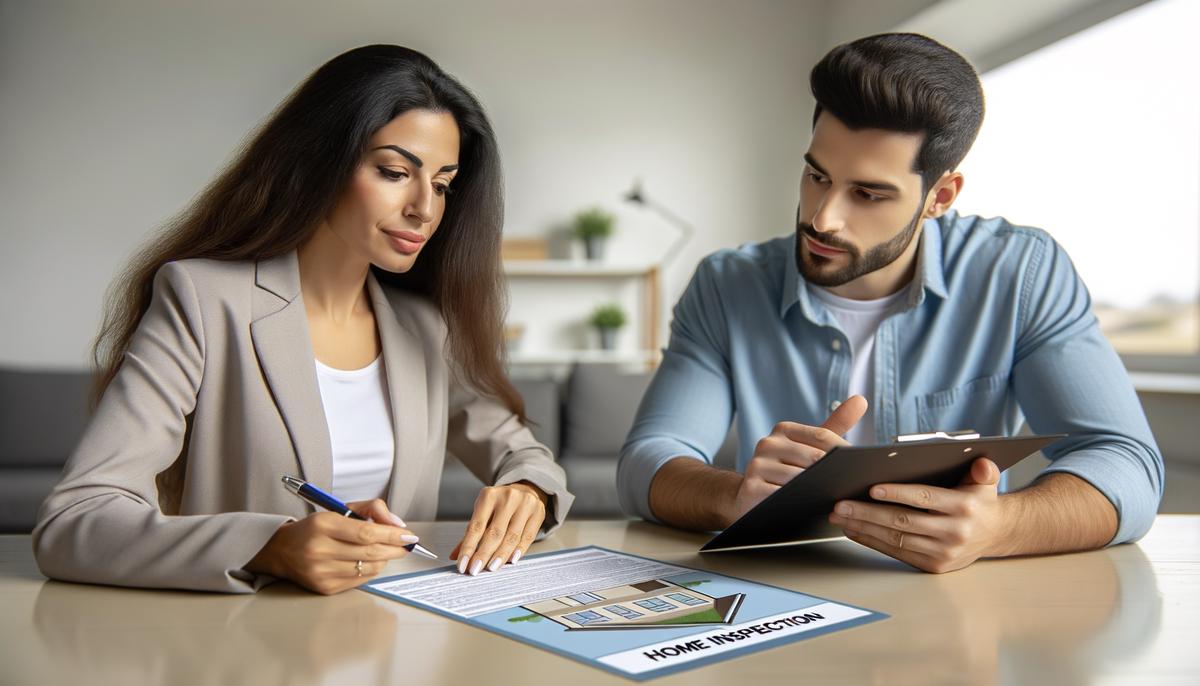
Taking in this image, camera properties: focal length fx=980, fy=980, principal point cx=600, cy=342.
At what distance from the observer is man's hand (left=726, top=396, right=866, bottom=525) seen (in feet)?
3.48

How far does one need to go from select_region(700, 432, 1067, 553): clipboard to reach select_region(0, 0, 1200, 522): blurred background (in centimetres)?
354

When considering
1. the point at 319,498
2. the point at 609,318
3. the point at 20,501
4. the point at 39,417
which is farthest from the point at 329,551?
the point at 609,318

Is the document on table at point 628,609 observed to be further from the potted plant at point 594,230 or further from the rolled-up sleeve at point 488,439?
the potted plant at point 594,230

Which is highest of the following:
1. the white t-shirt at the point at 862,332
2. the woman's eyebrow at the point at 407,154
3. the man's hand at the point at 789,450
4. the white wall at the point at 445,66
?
the white wall at the point at 445,66

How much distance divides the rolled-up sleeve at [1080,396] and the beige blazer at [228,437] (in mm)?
682

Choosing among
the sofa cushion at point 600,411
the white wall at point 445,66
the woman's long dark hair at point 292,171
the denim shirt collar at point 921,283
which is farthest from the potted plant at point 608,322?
the woman's long dark hair at point 292,171

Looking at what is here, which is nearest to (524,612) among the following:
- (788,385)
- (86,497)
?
(86,497)

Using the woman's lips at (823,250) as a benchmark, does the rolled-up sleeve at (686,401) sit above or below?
below

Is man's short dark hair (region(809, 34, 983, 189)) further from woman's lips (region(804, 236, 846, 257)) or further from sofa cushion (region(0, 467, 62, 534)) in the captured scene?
sofa cushion (region(0, 467, 62, 534))

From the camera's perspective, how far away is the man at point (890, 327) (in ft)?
4.34

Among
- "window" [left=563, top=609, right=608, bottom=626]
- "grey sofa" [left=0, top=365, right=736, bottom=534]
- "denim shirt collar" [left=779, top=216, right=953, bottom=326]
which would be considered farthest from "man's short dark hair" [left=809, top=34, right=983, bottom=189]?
"grey sofa" [left=0, top=365, right=736, bottom=534]

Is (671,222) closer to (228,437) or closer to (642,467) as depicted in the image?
(642,467)

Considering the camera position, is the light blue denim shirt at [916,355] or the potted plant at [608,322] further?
the potted plant at [608,322]

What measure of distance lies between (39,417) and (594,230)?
2.80 meters
